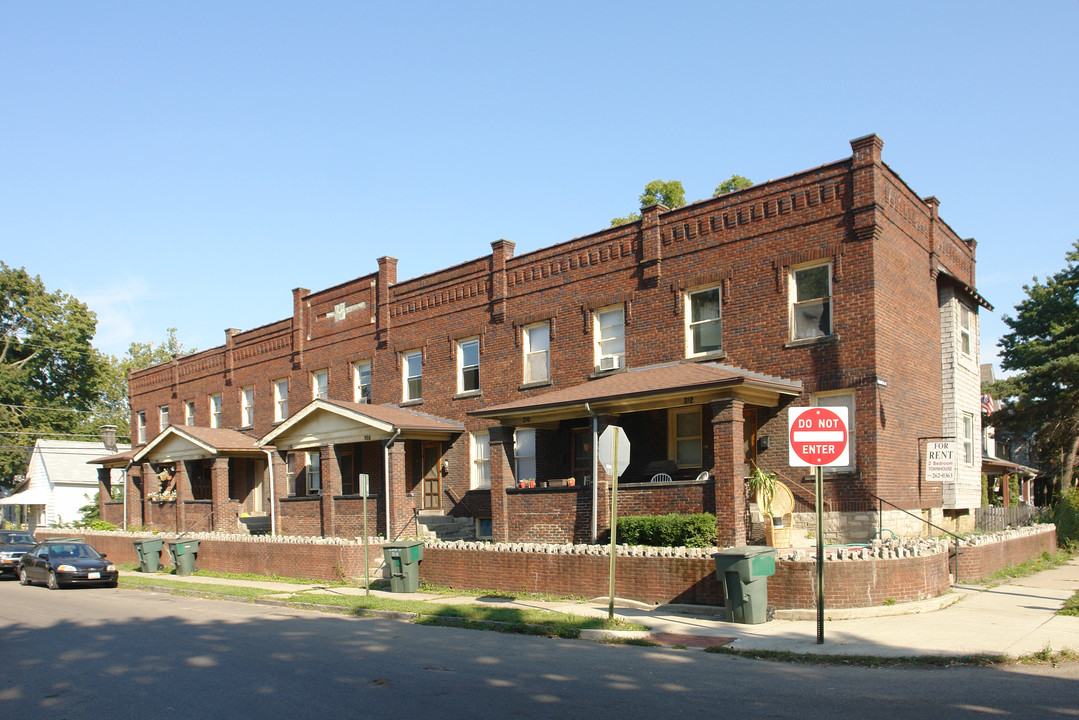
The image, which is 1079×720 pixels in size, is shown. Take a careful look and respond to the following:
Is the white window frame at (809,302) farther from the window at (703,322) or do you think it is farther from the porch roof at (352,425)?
the porch roof at (352,425)

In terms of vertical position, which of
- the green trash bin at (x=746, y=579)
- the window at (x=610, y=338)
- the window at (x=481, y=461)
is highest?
the window at (x=610, y=338)

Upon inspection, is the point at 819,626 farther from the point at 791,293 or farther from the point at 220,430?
the point at 220,430

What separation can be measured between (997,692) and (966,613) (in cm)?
507

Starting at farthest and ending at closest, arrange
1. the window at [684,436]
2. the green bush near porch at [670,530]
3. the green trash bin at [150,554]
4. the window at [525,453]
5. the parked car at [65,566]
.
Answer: the green trash bin at [150,554] < the window at [525,453] < the parked car at [65,566] < the window at [684,436] < the green bush near porch at [670,530]

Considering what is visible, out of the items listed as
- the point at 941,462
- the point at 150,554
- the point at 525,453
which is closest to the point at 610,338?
the point at 525,453

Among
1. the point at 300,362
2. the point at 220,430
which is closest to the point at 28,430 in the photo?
the point at 220,430

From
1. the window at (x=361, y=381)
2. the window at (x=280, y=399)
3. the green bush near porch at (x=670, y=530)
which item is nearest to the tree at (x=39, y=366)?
the window at (x=280, y=399)

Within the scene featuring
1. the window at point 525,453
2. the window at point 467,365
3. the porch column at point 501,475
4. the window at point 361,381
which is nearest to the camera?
the porch column at point 501,475

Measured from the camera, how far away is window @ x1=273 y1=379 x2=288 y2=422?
34.1 metres

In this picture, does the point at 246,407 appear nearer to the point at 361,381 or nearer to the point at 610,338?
the point at 361,381

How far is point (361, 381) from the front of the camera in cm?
3072

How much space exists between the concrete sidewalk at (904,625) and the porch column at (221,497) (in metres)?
19.2

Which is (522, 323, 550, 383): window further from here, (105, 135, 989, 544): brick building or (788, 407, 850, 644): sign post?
(788, 407, 850, 644): sign post

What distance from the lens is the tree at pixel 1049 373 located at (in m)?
30.4
